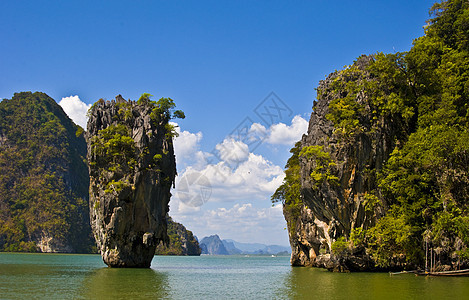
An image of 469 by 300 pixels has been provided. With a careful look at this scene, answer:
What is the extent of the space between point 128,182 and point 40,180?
118665mm

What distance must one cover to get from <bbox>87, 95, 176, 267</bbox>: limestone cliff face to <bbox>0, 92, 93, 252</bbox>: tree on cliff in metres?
97.8

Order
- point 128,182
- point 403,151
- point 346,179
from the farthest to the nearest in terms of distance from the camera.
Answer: point 128,182 → point 346,179 → point 403,151

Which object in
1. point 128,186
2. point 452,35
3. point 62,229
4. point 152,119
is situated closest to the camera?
point 452,35

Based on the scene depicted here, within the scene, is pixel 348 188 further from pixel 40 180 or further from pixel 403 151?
pixel 40 180

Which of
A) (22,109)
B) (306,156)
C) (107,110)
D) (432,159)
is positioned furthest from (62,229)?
→ (432,159)

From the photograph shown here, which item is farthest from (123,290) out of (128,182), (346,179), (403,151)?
(403,151)

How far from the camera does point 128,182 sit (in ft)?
146

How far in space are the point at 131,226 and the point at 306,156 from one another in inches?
776

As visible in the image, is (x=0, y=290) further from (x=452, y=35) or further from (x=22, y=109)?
(x=22, y=109)

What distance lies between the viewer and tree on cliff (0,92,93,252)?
134125 mm

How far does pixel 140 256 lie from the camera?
46.3m

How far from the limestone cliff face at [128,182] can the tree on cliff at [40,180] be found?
97777mm

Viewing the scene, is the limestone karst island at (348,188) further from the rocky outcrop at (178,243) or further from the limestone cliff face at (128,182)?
the rocky outcrop at (178,243)

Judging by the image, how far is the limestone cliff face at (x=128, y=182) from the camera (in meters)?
44.2
